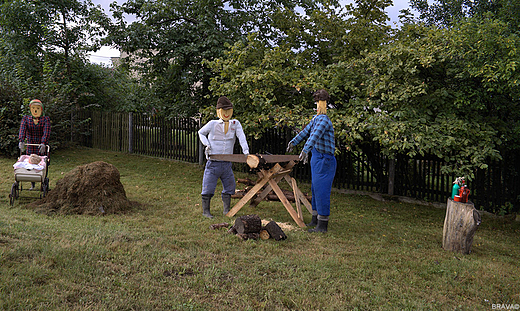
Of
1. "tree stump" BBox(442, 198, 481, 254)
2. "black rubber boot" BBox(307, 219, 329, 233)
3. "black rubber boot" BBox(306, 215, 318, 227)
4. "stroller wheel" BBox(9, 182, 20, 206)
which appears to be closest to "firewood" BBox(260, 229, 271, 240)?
"black rubber boot" BBox(307, 219, 329, 233)

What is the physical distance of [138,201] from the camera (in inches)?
313

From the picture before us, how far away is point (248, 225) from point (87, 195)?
3.11 m

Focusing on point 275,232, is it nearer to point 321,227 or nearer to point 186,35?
point 321,227

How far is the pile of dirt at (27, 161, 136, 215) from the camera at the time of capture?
665cm

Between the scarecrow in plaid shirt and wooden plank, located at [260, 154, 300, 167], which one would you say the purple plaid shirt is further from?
the scarecrow in plaid shirt

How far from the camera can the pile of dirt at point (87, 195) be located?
6.65 m

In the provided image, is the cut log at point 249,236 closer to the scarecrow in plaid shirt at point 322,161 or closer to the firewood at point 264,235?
the firewood at point 264,235

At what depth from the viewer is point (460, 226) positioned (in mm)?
5559

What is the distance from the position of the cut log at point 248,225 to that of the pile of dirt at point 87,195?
2.38 m

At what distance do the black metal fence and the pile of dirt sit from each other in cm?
296

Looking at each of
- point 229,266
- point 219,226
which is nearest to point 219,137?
point 219,226

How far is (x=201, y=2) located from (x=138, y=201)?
7.07 meters

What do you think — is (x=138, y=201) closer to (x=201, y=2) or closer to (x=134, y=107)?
Result: (x=201, y=2)

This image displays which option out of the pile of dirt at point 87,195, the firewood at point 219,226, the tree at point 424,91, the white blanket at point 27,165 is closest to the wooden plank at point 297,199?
the firewood at point 219,226
